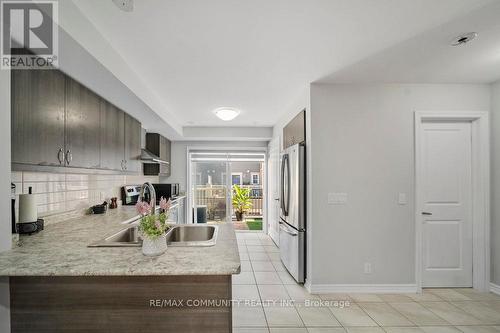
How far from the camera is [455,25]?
187 cm

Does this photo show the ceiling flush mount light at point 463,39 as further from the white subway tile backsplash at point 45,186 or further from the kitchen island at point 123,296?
the white subway tile backsplash at point 45,186

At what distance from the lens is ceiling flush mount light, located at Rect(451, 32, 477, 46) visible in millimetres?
1982

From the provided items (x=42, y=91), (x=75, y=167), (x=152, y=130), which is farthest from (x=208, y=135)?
(x=42, y=91)

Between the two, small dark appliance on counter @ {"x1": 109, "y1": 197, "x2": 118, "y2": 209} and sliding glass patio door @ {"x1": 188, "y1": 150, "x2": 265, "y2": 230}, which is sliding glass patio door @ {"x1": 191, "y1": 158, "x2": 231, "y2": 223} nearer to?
sliding glass patio door @ {"x1": 188, "y1": 150, "x2": 265, "y2": 230}

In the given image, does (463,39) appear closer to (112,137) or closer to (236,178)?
(112,137)

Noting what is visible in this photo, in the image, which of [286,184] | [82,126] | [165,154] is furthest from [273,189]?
[82,126]

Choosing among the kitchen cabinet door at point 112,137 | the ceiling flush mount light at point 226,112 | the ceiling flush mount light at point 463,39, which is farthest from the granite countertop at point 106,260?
the ceiling flush mount light at point 463,39

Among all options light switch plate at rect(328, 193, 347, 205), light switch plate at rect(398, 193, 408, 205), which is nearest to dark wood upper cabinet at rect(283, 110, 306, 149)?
light switch plate at rect(328, 193, 347, 205)

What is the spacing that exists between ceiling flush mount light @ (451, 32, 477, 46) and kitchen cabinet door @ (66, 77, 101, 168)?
3.17m

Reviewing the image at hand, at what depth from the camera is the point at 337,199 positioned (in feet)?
9.82

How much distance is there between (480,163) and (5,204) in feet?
14.4

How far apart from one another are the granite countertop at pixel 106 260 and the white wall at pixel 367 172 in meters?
1.62

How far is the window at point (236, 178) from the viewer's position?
639 centimetres

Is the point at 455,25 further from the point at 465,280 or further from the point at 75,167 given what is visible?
the point at 75,167
